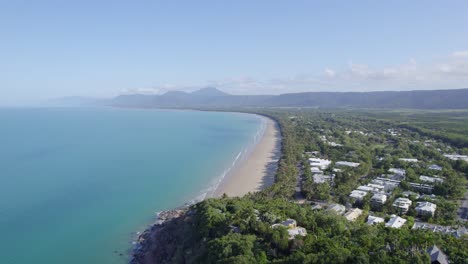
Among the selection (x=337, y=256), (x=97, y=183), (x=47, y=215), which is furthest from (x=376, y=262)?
(x=97, y=183)

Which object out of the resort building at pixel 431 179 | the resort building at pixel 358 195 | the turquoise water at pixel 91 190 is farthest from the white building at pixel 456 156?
the turquoise water at pixel 91 190

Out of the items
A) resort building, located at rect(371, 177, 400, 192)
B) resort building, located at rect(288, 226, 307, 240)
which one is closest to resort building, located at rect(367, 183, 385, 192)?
resort building, located at rect(371, 177, 400, 192)

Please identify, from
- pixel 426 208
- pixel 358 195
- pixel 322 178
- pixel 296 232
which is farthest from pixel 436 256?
pixel 322 178

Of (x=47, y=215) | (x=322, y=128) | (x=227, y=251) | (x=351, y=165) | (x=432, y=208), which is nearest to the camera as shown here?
(x=227, y=251)

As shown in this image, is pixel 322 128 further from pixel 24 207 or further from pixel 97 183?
pixel 24 207

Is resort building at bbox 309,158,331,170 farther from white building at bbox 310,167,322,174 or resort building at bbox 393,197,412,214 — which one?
resort building at bbox 393,197,412,214

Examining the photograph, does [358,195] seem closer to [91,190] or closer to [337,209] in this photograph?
[337,209]
